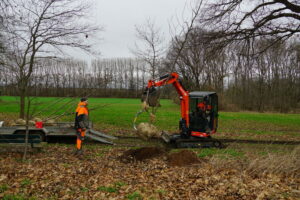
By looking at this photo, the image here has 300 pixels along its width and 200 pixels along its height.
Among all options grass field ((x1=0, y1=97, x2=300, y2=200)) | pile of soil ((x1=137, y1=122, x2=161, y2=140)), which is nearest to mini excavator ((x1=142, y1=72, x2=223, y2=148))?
grass field ((x1=0, y1=97, x2=300, y2=200))

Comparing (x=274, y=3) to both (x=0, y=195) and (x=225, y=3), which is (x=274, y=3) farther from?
(x=0, y=195)

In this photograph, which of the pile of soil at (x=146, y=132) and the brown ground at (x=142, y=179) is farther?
the pile of soil at (x=146, y=132)

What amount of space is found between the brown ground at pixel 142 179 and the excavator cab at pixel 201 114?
99.6 inches

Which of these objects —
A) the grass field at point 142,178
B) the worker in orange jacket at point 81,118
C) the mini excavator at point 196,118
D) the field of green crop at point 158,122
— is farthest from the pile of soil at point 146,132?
the worker in orange jacket at point 81,118

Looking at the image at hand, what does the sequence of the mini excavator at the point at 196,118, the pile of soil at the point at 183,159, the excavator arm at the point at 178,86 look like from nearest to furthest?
the pile of soil at the point at 183,159, the excavator arm at the point at 178,86, the mini excavator at the point at 196,118

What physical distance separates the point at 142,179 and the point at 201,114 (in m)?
5.08

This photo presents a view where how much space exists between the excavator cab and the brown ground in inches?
99.6

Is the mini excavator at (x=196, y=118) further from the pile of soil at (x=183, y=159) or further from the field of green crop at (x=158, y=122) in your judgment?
Result: the field of green crop at (x=158, y=122)

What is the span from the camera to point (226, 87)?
43.2 m

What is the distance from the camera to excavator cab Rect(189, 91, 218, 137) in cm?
1084

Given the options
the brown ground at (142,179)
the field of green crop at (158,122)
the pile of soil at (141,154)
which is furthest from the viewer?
the pile of soil at (141,154)

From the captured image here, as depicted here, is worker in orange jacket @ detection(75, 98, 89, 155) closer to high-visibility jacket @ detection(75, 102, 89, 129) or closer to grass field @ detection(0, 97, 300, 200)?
high-visibility jacket @ detection(75, 102, 89, 129)

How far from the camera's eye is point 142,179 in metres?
6.60

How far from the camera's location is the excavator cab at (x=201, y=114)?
35.6 ft
